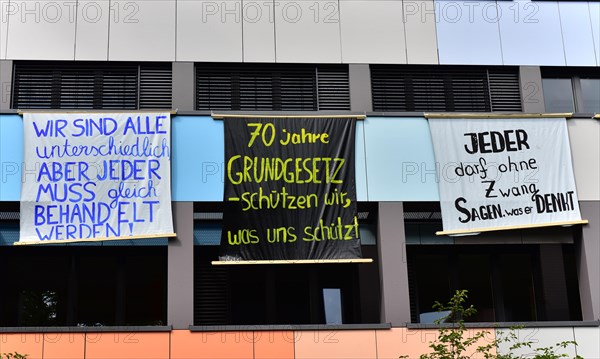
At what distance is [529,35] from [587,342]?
8.11 metres

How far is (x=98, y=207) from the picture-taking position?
68.4ft

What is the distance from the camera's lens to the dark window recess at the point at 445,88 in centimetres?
2309

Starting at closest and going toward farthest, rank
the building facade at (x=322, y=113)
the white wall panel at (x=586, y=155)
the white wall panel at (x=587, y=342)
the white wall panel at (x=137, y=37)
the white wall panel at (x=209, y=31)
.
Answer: the white wall panel at (x=587, y=342), the building facade at (x=322, y=113), the white wall panel at (x=586, y=155), the white wall panel at (x=137, y=37), the white wall panel at (x=209, y=31)

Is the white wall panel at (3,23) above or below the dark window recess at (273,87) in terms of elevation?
above

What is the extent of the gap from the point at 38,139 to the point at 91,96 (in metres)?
2.02

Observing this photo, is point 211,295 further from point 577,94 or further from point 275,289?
point 577,94

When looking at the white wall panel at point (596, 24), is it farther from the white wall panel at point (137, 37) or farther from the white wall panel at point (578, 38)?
the white wall panel at point (137, 37)

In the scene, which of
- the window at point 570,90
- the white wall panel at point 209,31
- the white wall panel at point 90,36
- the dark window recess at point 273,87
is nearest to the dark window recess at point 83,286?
the dark window recess at point 273,87

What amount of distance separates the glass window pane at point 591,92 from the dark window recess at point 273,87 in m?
6.53

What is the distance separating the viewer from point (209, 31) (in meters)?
22.4

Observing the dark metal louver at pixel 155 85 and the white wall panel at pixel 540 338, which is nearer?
the white wall panel at pixel 540 338

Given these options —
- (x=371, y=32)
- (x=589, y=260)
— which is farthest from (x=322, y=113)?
(x=589, y=260)

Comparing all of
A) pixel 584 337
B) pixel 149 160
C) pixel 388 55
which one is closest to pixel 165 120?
pixel 149 160

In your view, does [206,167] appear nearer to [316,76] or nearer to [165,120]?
[165,120]
